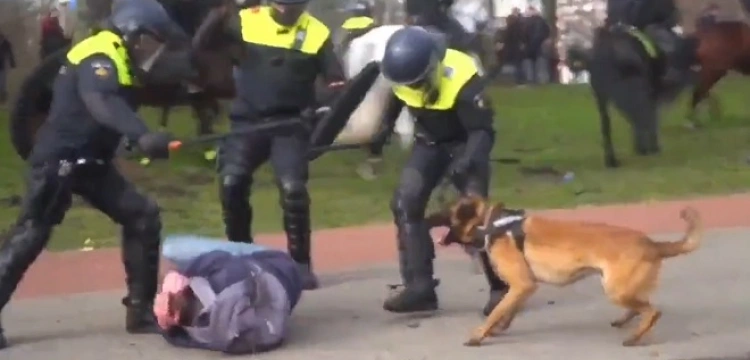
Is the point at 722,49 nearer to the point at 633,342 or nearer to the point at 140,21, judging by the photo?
the point at 633,342

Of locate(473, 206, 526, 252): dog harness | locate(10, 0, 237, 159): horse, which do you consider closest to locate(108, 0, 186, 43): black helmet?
locate(473, 206, 526, 252): dog harness

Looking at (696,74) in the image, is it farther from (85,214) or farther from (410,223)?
(410,223)

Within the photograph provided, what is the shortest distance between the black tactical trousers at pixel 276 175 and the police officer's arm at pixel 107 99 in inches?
55.0

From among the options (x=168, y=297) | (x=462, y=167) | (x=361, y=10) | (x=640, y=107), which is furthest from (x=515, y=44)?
(x=168, y=297)

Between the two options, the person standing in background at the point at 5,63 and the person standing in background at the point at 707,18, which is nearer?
the person standing in background at the point at 707,18

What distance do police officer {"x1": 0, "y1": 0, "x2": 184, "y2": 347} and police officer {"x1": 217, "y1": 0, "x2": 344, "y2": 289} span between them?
3.46 ft

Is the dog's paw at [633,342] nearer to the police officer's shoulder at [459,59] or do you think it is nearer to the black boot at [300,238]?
the police officer's shoulder at [459,59]

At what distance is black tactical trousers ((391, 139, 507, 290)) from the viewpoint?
24.2 feet

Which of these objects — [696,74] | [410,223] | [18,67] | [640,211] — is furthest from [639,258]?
[18,67]

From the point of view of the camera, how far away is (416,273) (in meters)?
7.49

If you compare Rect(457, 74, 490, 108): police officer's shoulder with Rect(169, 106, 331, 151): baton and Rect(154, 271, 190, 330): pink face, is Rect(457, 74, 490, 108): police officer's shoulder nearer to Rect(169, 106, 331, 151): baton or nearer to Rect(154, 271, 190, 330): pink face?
Rect(169, 106, 331, 151): baton

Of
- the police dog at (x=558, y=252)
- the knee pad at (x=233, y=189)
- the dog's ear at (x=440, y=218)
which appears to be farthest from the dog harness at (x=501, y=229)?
the knee pad at (x=233, y=189)

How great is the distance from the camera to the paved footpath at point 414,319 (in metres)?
6.72

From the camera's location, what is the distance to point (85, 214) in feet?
40.5
